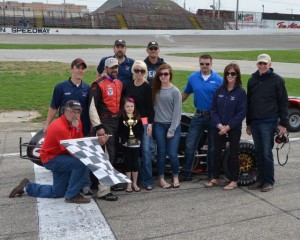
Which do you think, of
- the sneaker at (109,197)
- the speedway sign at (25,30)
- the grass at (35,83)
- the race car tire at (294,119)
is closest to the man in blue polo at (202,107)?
the sneaker at (109,197)

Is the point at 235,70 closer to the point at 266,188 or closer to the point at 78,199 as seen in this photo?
the point at 266,188

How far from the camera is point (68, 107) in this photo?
16.5 feet

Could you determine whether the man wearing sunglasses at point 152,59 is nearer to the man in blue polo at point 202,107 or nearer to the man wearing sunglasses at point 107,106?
the man in blue polo at point 202,107

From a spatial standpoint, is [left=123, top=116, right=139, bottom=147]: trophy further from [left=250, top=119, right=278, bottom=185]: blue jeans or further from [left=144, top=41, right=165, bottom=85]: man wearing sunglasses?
[left=250, top=119, right=278, bottom=185]: blue jeans

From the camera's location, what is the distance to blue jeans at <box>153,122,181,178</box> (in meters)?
5.81

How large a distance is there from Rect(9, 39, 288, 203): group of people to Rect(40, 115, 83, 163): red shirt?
0.04 metres

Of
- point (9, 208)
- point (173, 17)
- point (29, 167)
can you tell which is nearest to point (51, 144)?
point (9, 208)

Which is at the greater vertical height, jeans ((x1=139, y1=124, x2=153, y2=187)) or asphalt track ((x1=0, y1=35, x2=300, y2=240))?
jeans ((x1=139, y1=124, x2=153, y2=187))

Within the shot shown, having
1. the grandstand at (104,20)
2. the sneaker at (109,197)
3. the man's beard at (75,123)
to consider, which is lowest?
the sneaker at (109,197)

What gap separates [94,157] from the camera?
5.21 metres

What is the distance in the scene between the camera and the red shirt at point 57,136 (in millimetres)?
5070

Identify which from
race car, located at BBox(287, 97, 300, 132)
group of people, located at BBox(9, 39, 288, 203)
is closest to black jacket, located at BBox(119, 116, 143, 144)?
group of people, located at BBox(9, 39, 288, 203)

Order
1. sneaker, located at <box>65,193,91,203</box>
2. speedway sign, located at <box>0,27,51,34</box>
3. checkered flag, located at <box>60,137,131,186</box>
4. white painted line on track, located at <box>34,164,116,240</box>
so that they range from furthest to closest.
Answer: speedway sign, located at <box>0,27,51,34</box>
sneaker, located at <box>65,193,91,203</box>
checkered flag, located at <box>60,137,131,186</box>
white painted line on track, located at <box>34,164,116,240</box>

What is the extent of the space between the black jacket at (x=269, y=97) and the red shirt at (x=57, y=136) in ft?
7.41
